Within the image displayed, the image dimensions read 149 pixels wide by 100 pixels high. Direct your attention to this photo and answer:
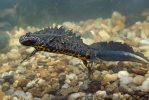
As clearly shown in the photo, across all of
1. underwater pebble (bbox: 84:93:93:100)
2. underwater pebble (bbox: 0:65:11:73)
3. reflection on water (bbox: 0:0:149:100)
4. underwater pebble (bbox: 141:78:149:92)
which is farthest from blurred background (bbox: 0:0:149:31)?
underwater pebble (bbox: 84:93:93:100)

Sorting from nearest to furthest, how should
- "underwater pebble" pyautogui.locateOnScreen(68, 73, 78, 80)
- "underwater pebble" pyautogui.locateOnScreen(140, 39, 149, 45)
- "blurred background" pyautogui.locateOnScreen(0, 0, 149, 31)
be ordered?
"underwater pebble" pyautogui.locateOnScreen(68, 73, 78, 80) → "underwater pebble" pyautogui.locateOnScreen(140, 39, 149, 45) → "blurred background" pyautogui.locateOnScreen(0, 0, 149, 31)

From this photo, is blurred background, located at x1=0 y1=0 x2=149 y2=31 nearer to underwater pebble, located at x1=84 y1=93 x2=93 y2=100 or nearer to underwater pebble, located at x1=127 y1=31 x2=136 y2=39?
underwater pebble, located at x1=127 y1=31 x2=136 y2=39

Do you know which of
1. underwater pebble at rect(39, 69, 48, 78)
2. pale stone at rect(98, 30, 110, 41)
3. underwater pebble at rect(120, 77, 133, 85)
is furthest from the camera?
pale stone at rect(98, 30, 110, 41)

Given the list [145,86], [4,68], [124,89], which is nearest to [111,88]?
[124,89]

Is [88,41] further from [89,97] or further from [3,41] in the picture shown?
[89,97]

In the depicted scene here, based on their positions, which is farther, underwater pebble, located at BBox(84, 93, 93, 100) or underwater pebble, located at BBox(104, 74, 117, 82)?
underwater pebble, located at BBox(104, 74, 117, 82)

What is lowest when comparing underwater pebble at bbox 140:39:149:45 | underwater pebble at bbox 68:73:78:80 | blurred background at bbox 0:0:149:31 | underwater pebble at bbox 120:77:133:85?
underwater pebble at bbox 120:77:133:85

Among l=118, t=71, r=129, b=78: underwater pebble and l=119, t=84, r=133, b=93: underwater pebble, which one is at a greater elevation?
l=118, t=71, r=129, b=78: underwater pebble
